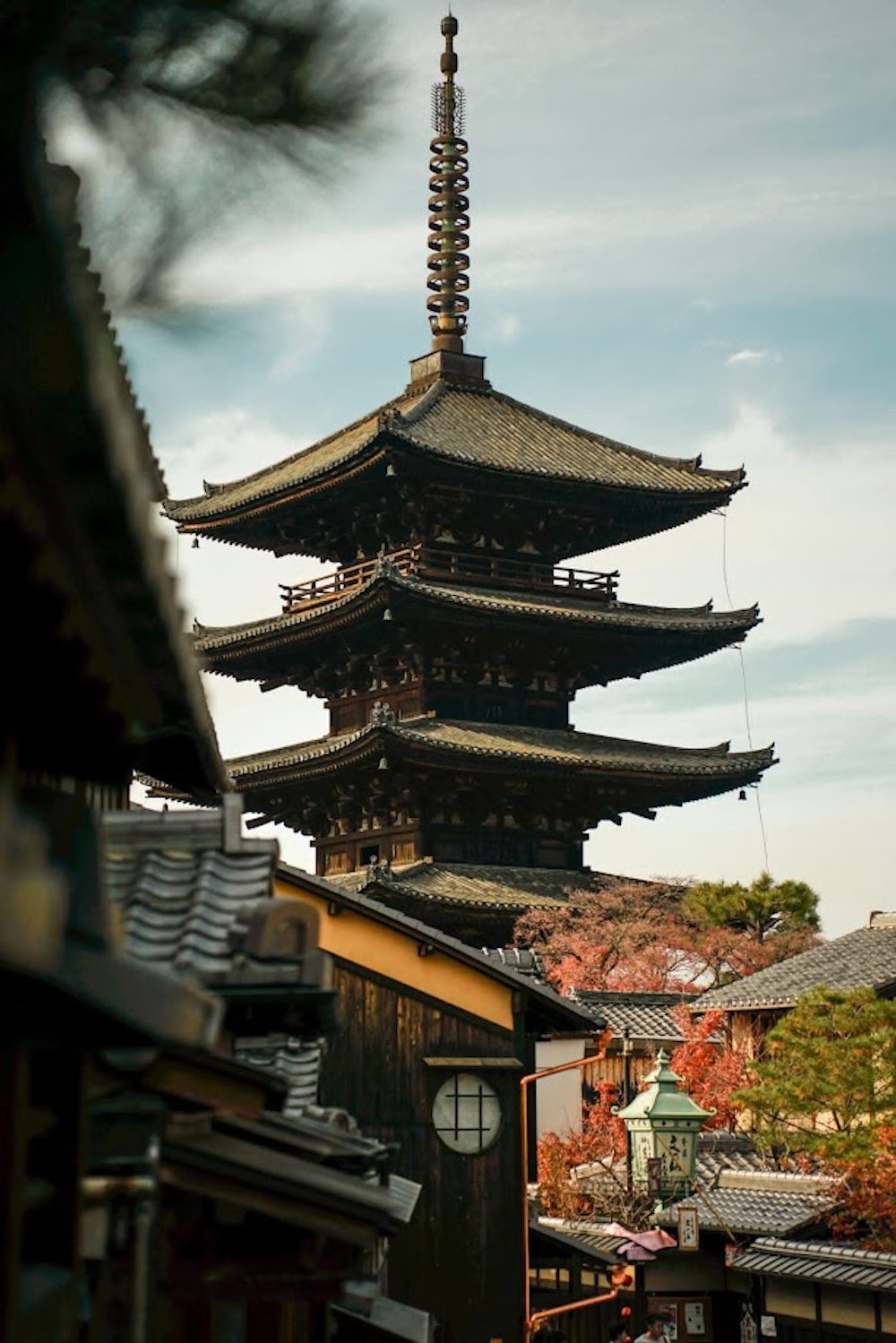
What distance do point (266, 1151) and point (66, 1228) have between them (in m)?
2.44

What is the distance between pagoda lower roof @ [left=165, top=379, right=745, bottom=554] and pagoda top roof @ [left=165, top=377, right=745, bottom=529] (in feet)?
0.09

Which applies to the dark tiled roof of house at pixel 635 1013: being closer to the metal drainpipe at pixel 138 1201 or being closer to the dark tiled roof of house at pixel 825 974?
the dark tiled roof of house at pixel 825 974

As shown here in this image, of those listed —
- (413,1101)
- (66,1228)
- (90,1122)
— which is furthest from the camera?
(413,1101)

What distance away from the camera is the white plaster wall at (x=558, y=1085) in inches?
838

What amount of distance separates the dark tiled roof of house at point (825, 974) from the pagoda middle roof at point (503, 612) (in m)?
7.45

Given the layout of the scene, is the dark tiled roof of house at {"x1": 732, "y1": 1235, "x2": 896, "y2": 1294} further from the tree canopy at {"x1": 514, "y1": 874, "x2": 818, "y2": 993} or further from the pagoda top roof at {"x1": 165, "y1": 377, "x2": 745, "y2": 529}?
the pagoda top roof at {"x1": 165, "y1": 377, "x2": 745, "y2": 529}

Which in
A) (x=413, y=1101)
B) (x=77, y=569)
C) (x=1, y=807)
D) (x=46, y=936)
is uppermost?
(x=413, y=1101)

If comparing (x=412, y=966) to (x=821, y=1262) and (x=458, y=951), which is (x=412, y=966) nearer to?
(x=458, y=951)

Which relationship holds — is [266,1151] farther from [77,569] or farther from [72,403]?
[72,403]

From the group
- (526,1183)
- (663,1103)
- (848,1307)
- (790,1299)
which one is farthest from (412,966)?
(790,1299)

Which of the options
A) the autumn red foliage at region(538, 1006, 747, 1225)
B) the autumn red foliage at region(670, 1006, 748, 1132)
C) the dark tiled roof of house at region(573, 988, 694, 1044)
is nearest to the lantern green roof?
the autumn red foliage at region(538, 1006, 747, 1225)

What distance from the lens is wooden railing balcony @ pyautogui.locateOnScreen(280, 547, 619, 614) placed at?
38312 mm

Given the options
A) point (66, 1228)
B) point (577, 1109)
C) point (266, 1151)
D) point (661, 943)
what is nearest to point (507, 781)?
point (661, 943)

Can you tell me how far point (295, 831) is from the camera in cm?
4112
